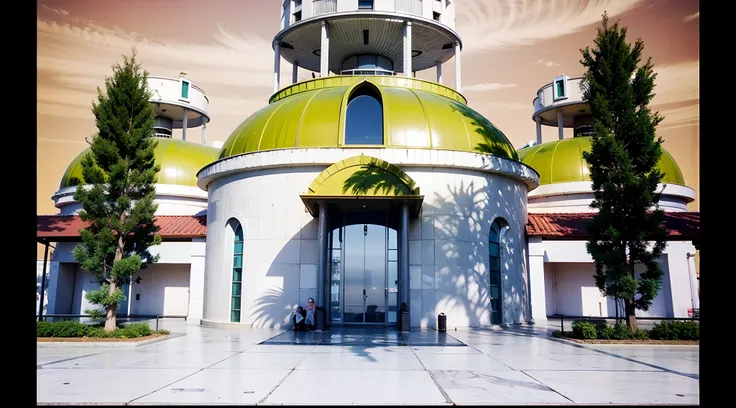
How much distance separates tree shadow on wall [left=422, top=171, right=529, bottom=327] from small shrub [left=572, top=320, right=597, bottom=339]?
5.30 m

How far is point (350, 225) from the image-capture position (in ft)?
81.9

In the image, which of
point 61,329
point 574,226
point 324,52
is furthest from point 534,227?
point 61,329

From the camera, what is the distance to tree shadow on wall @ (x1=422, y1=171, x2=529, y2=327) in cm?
2362

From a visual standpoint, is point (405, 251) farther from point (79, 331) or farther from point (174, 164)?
point (174, 164)

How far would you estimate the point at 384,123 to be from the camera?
80.0 ft

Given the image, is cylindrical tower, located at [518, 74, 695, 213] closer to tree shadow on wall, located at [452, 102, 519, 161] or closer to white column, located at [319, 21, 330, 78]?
tree shadow on wall, located at [452, 102, 519, 161]

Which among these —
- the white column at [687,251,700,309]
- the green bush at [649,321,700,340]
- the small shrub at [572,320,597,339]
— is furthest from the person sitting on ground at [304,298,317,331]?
the white column at [687,251,700,309]

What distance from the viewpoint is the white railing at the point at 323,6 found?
29641 mm

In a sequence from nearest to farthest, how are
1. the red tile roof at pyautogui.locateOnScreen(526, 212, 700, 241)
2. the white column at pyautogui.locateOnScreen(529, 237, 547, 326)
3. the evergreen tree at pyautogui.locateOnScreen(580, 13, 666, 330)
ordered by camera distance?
the evergreen tree at pyautogui.locateOnScreen(580, 13, 666, 330) < the white column at pyautogui.locateOnScreen(529, 237, 547, 326) < the red tile roof at pyautogui.locateOnScreen(526, 212, 700, 241)

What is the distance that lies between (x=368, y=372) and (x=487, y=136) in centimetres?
1702

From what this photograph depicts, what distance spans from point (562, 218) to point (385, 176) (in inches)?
540

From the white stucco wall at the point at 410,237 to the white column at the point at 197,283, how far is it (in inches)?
117

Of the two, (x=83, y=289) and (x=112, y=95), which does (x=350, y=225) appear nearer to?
(x=112, y=95)
